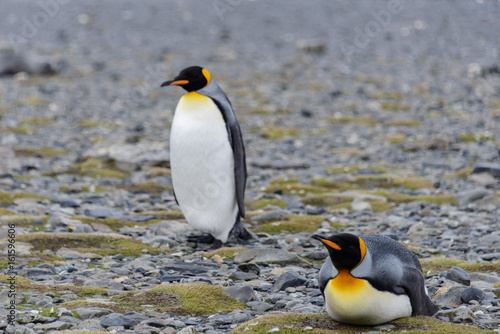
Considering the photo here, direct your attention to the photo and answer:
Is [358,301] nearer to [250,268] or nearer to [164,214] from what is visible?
[250,268]

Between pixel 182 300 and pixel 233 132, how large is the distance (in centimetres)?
283

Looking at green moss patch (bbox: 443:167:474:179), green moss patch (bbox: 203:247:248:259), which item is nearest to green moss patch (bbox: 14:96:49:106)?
green moss patch (bbox: 443:167:474:179)

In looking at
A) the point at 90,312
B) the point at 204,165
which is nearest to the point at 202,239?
the point at 204,165

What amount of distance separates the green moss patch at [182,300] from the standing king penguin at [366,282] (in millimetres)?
999

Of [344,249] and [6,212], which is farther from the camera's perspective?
[6,212]

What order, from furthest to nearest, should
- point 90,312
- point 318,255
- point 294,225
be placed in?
point 294,225, point 318,255, point 90,312

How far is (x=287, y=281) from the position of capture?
5969mm

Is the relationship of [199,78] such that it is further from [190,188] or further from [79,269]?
[79,269]

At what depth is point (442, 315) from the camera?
198 inches

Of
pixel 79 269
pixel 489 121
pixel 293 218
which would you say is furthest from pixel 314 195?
pixel 489 121

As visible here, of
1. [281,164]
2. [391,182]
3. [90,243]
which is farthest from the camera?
[281,164]

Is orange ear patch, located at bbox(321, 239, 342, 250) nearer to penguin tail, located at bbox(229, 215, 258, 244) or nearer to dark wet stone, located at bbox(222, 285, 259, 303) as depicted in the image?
dark wet stone, located at bbox(222, 285, 259, 303)

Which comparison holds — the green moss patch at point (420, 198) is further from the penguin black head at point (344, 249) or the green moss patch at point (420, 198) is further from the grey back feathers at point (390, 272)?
the penguin black head at point (344, 249)

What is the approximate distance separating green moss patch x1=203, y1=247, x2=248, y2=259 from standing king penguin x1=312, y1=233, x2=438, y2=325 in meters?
2.44
